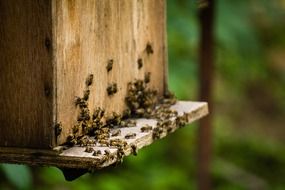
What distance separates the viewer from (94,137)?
2768 millimetres

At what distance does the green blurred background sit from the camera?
17.3 ft

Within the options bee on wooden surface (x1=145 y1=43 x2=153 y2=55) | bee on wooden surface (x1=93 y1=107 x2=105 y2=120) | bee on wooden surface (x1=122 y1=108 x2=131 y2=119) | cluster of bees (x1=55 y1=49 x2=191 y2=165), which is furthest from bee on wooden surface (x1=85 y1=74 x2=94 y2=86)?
bee on wooden surface (x1=145 y1=43 x2=153 y2=55)

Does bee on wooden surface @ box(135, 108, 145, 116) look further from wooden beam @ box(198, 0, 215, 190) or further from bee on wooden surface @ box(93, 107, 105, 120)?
wooden beam @ box(198, 0, 215, 190)

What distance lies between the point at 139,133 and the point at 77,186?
3955mm

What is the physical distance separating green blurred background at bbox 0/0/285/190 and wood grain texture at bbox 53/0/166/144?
0.66 meters

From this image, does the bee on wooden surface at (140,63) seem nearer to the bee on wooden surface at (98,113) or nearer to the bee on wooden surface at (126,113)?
the bee on wooden surface at (126,113)

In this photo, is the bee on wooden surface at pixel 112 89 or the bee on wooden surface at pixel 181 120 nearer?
the bee on wooden surface at pixel 112 89

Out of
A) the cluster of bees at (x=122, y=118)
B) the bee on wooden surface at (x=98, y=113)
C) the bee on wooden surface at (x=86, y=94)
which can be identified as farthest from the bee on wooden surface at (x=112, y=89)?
the bee on wooden surface at (x=86, y=94)

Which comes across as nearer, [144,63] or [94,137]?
[94,137]

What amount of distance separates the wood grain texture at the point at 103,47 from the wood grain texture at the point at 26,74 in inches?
1.7

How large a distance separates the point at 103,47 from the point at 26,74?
1.36 ft

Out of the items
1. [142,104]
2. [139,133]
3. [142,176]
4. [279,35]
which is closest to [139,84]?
[142,104]

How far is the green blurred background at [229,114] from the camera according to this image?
526 centimetres

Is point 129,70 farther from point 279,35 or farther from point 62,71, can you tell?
point 279,35
